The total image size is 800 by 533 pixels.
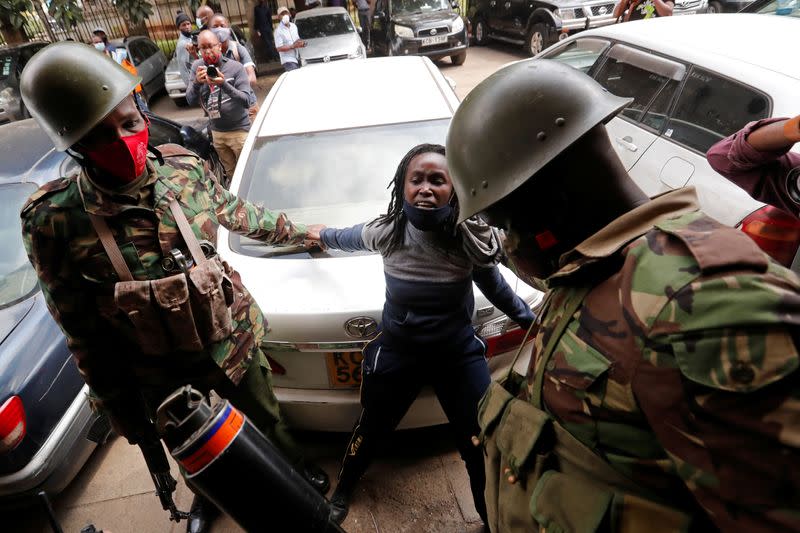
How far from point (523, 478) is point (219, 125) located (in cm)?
435

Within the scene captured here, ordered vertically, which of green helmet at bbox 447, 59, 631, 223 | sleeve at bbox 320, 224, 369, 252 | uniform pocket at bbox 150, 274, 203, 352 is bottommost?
sleeve at bbox 320, 224, 369, 252

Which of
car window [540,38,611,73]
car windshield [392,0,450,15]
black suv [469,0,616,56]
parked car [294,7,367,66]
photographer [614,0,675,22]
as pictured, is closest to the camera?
car window [540,38,611,73]

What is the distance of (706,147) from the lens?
2.71 m

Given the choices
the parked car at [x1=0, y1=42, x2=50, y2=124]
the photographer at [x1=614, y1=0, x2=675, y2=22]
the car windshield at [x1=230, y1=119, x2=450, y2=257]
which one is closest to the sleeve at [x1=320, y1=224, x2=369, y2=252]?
the car windshield at [x1=230, y1=119, x2=450, y2=257]

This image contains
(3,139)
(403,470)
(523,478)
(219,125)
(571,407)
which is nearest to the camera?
(571,407)

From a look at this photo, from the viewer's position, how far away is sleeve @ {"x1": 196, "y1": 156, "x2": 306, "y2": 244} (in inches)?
73.2

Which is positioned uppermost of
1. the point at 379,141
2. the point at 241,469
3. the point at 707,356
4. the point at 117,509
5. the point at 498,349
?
the point at 707,356

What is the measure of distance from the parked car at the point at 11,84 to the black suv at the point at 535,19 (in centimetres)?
858

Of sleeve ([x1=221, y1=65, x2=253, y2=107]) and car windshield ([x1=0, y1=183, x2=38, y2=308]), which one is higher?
sleeve ([x1=221, y1=65, x2=253, y2=107])

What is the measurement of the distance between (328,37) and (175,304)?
360 inches

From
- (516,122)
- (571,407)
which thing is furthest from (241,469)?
(516,122)

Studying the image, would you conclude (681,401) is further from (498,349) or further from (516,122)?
(498,349)

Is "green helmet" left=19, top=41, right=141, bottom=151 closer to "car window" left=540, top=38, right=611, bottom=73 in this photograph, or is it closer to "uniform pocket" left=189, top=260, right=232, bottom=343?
"uniform pocket" left=189, top=260, right=232, bottom=343

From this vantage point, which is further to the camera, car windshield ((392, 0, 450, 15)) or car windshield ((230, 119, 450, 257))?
car windshield ((392, 0, 450, 15))
